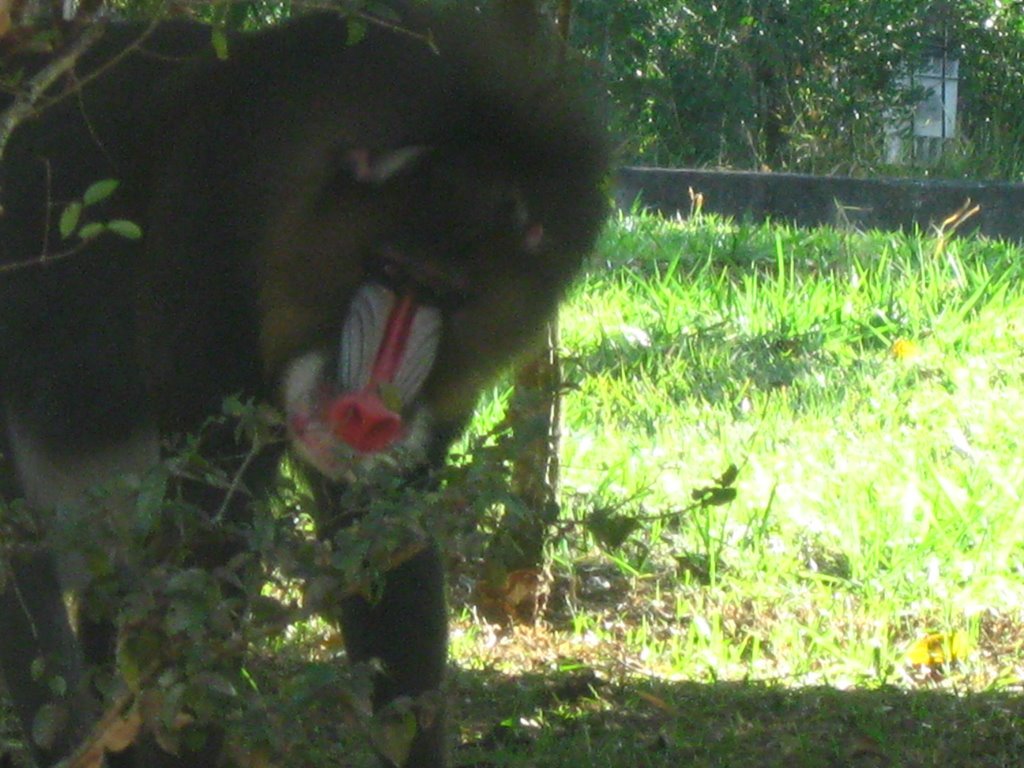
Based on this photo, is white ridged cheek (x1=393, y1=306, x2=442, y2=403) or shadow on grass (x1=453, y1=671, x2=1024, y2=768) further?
shadow on grass (x1=453, y1=671, x2=1024, y2=768)

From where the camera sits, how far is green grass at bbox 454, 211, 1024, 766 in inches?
131

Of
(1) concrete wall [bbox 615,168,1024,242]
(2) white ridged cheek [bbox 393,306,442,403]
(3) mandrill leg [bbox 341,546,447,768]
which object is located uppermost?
(2) white ridged cheek [bbox 393,306,442,403]

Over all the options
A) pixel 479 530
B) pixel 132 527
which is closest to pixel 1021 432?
pixel 479 530

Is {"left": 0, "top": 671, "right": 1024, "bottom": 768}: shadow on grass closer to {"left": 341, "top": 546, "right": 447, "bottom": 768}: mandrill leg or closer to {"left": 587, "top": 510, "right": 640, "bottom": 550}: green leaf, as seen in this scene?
{"left": 341, "top": 546, "right": 447, "bottom": 768}: mandrill leg

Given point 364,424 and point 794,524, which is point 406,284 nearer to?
point 364,424

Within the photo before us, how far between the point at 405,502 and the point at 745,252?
5.67 metres

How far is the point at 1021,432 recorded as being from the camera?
5023mm

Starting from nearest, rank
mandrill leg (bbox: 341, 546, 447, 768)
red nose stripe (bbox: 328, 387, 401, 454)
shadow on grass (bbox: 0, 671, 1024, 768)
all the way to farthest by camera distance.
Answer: red nose stripe (bbox: 328, 387, 401, 454), shadow on grass (bbox: 0, 671, 1024, 768), mandrill leg (bbox: 341, 546, 447, 768)

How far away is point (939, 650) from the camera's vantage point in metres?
3.73

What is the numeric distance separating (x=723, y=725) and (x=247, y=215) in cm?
133

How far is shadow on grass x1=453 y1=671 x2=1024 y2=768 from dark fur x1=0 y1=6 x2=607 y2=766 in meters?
0.30

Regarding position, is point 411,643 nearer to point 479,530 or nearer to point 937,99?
point 479,530

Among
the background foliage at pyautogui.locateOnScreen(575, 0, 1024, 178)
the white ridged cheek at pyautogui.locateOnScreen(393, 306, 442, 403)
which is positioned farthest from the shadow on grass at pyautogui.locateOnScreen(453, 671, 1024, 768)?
the background foliage at pyautogui.locateOnScreen(575, 0, 1024, 178)

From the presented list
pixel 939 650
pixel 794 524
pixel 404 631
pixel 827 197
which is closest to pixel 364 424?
pixel 404 631
